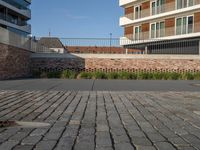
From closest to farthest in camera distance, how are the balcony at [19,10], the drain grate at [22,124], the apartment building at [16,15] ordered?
1. the drain grate at [22,124]
2. the apartment building at [16,15]
3. the balcony at [19,10]

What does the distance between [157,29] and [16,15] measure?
29579mm

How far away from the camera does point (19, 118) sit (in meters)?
7.46

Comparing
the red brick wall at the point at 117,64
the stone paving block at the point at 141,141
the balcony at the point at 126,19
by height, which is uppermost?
the balcony at the point at 126,19

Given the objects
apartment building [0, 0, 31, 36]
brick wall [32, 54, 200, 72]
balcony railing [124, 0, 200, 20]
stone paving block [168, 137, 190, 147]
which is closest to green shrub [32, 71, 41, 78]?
brick wall [32, 54, 200, 72]

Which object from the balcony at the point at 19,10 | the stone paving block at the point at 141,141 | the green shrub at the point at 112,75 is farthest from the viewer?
the balcony at the point at 19,10

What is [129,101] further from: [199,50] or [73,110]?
[199,50]

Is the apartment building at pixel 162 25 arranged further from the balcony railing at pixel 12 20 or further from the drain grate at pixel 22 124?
the drain grate at pixel 22 124

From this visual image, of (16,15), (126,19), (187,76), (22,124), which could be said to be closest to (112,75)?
(187,76)

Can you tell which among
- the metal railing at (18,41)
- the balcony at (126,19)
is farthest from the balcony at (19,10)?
the metal railing at (18,41)

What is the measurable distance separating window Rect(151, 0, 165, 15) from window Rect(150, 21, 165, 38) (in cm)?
143

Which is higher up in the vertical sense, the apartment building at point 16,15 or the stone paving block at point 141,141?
the apartment building at point 16,15

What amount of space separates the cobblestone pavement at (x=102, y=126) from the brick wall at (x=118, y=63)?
59.8ft

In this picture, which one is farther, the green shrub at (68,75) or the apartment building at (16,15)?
the apartment building at (16,15)

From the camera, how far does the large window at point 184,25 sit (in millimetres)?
39791
